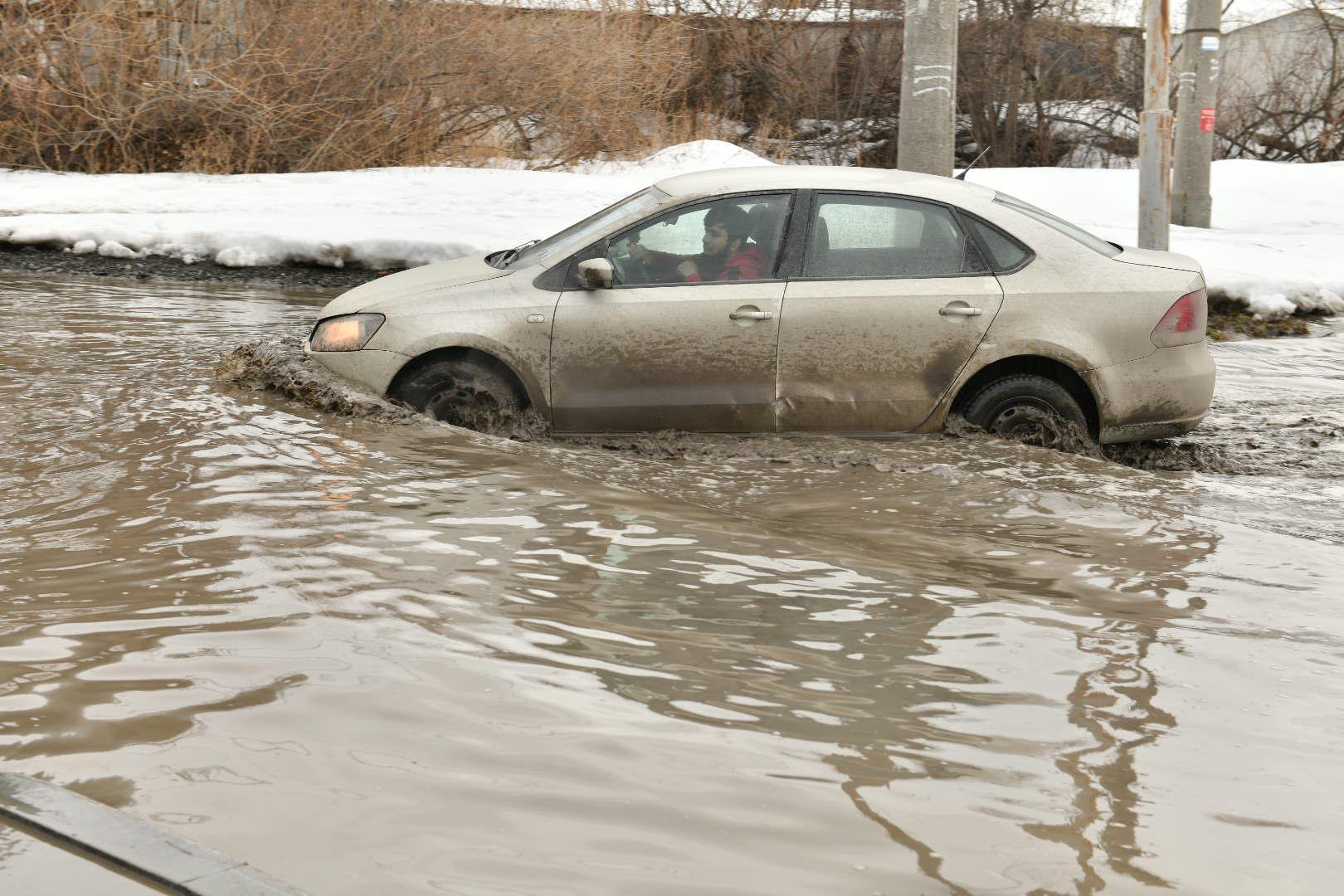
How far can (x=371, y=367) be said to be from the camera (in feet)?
22.6

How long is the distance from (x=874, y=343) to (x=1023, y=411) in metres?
0.81

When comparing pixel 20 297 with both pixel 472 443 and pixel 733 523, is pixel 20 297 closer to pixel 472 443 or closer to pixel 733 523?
pixel 472 443

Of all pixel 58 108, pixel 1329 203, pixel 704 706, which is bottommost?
pixel 704 706

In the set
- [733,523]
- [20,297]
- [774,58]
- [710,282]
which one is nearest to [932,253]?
[710,282]

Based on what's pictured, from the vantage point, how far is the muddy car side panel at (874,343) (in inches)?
266

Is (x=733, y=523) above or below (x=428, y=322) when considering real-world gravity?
below

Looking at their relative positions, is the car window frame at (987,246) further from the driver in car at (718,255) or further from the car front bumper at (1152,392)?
the driver in car at (718,255)

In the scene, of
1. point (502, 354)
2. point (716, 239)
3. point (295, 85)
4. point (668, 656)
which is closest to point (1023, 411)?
point (716, 239)

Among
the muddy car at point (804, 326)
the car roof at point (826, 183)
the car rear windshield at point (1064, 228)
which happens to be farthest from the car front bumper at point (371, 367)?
the car rear windshield at point (1064, 228)

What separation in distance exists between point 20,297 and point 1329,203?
52.4ft

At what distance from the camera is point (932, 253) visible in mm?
6883

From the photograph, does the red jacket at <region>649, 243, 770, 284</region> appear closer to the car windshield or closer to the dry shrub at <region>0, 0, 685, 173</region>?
the car windshield

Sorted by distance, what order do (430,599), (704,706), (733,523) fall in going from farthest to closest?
(733,523) < (430,599) < (704,706)

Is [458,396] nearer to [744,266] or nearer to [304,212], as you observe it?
[744,266]
